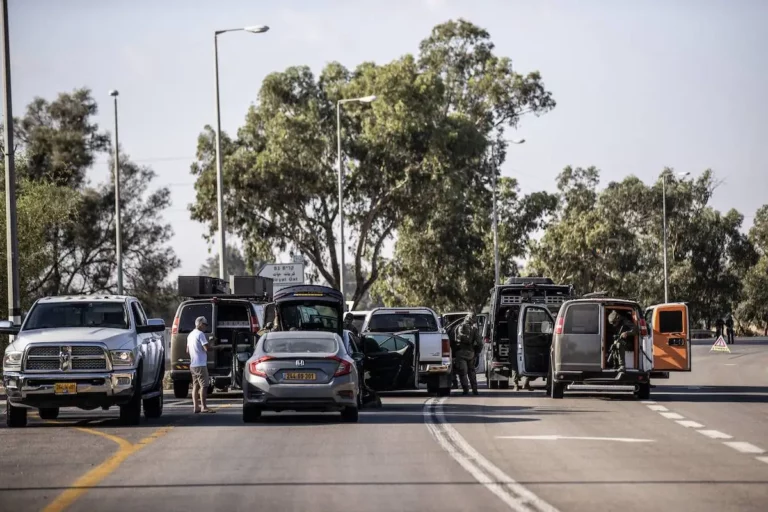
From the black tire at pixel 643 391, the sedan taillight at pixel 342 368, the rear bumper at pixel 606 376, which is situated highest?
the sedan taillight at pixel 342 368

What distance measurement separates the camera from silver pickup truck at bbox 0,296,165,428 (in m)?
21.2

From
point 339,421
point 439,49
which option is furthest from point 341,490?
point 439,49

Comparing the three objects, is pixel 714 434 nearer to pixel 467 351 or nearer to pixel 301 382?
pixel 301 382

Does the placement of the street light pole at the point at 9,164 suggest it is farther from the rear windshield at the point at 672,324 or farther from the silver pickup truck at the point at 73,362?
the rear windshield at the point at 672,324

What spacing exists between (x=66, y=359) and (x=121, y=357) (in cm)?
83

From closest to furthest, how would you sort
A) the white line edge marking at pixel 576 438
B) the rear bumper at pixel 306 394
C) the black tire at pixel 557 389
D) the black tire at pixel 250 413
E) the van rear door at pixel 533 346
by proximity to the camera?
1. the white line edge marking at pixel 576 438
2. the rear bumper at pixel 306 394
3. the black tire at pixel 250 413
4. the black tire at pixel 557 389
5. the van rear door at pixel 533 346

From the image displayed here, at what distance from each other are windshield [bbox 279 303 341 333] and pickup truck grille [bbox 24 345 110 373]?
28.3ft

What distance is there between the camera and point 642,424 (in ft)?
69.5

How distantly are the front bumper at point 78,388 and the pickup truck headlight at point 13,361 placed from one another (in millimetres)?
117

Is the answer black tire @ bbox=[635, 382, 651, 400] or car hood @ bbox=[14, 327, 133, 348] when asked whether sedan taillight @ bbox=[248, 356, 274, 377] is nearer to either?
car hood @ bbox=[14, 327, 133, 348]

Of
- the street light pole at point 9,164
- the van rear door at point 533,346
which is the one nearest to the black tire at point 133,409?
the street light pole at point 9,164

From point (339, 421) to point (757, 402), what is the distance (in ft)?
28.9

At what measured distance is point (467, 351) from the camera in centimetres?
3094

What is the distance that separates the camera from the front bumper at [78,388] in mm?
21172
